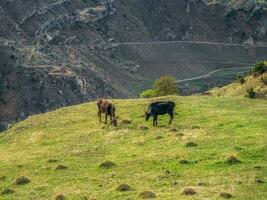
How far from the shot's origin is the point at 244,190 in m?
25.8

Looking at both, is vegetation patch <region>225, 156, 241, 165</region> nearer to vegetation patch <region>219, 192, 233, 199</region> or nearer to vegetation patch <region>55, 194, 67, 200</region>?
vegetation patch <region>219, 192, 233, 199</region>

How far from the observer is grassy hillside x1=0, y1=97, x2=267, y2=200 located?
2752 cm

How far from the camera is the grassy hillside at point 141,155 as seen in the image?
27.5 m

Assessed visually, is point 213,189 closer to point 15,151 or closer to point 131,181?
point 131,181

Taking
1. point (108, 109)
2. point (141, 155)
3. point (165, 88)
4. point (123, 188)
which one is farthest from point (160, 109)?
point (165, 88)

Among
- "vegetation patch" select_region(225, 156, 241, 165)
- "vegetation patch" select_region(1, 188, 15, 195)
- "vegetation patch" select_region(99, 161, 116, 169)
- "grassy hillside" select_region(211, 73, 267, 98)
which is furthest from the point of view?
"grassy hillside" select_region(211, 73, 267, 98)

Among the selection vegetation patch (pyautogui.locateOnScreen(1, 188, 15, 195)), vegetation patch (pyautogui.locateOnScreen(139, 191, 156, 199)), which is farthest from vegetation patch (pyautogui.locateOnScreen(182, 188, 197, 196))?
vegetation patch (pyautogui.locateOnScreen(1, 188, 15, 195))

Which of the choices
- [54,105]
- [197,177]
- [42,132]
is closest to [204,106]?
[42,132]

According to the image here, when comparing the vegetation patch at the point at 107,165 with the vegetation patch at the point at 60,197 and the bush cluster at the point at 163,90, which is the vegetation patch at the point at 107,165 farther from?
the bush cluster at the point at 163,90

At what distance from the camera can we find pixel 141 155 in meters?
34.3

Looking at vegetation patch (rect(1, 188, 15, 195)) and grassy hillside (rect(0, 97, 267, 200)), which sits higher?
grassy hillside (rect(0, 97, 267, 200))

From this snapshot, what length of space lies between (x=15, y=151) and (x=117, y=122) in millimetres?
9438

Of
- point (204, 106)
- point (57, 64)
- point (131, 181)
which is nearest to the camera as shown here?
point (131, 181)

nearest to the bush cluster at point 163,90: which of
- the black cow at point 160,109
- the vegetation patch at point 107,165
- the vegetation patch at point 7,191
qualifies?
the black cow at point 160,109
